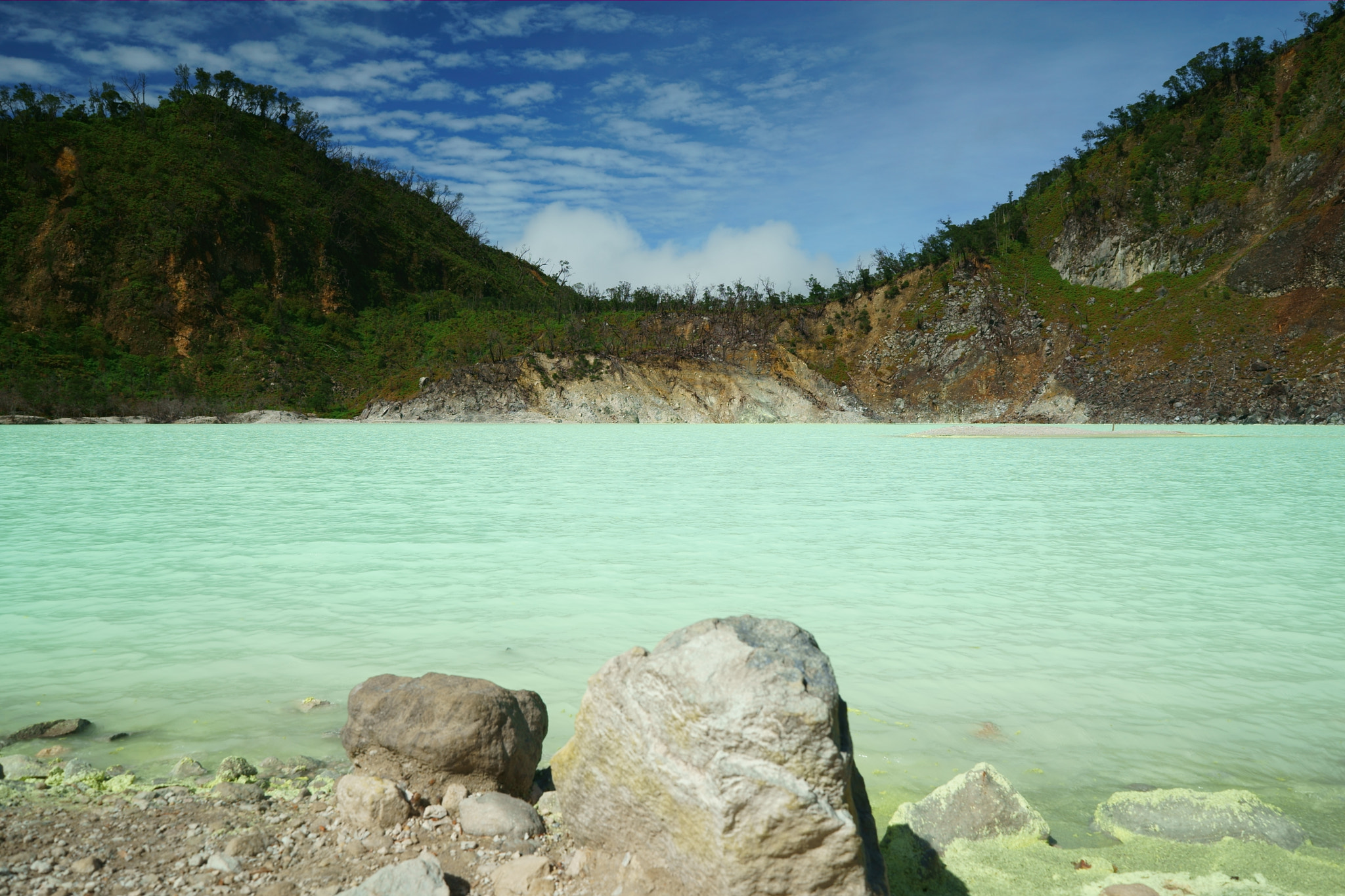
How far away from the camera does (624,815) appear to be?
289 cm

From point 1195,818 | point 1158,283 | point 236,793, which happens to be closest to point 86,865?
point 236,793

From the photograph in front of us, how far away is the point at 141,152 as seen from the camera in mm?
81438

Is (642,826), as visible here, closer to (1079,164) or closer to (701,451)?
(701,451)

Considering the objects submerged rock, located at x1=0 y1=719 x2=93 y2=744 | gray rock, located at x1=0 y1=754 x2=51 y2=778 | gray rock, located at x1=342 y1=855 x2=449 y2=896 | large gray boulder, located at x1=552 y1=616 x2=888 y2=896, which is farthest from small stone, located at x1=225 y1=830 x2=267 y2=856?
submerged rock, located at x1=0 y1=719 x2=93 y2=744

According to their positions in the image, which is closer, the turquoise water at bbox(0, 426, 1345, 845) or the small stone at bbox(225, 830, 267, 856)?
the small stone at bbox(225, 830, 267, 856)

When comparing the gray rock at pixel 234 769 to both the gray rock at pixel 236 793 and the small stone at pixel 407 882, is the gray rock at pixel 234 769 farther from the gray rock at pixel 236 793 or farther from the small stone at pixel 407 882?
the small stone at pixel 407 882

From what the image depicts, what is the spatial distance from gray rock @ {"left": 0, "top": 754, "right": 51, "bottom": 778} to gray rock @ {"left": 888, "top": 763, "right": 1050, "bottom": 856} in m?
4.28

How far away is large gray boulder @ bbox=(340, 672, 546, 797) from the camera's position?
12.2ft

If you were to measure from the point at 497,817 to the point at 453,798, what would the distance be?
30cm

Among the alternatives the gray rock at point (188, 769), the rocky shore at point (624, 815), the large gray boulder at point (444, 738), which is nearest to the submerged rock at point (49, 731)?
the rocky shore at point (624, 815)

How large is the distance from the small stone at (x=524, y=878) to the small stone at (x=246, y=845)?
3.33 feet

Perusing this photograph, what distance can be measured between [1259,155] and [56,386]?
328 ft

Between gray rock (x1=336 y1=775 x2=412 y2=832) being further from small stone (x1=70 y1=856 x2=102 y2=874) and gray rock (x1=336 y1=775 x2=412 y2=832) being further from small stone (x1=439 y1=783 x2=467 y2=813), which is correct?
small stone (x1=70 y1=856 x2=102 y2=874)

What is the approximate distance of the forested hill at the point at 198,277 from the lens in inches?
2589
